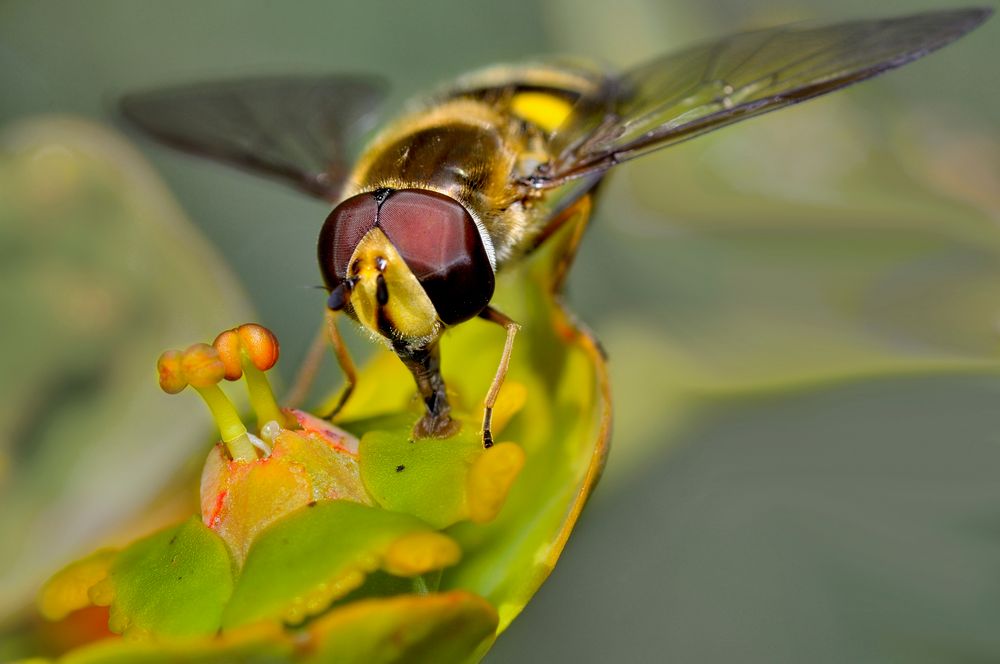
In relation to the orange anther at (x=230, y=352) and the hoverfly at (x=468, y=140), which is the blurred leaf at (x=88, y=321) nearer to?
the hoverfly at (x=468, y=140)

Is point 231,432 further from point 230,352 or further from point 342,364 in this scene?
point 342,364

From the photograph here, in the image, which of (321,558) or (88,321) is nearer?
(321,558)

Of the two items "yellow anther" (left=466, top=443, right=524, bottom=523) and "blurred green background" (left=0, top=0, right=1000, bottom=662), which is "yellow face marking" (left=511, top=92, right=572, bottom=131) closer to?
"blurred green background" (left=0, top=0, right=1000, bottom=662)

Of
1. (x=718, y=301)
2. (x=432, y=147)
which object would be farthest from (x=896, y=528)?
(x=432, y=147)

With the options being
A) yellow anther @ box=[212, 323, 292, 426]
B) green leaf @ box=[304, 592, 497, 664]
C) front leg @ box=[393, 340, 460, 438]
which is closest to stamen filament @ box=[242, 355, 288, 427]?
yellow anther @ box=[212, 323, 292, 426]

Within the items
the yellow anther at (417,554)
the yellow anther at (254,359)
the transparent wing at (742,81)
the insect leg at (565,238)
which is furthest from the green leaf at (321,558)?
the transparent wing at (742,81)

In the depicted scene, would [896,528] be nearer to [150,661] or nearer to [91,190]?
[150,661]

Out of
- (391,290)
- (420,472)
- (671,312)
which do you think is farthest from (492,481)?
(671,312)
